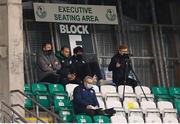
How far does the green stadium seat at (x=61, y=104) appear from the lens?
58.4 feet

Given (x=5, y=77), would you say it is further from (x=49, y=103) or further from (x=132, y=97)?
(x=132, y=97)

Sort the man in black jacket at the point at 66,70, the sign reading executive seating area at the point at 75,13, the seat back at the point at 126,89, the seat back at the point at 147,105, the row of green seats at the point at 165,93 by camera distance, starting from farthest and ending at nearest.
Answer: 1. the sign reading executive seating area at the point at 75,13
2. the row of green seats at the point at 165,93
3. the seat back at the point at 126,89
4. the seat back at the point at 147,105
5. the man in black jacket at the point at 66,70

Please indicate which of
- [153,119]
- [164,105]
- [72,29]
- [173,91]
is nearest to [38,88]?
[153,119]

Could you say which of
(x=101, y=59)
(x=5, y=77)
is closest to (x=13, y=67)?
(x=5, y=77)

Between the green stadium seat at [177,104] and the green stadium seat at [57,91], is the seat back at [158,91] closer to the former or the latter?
the green stadium seat at [177,104]

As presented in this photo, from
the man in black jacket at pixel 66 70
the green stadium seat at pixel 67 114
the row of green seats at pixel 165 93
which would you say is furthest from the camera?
the row of green seats at pixel 165 93

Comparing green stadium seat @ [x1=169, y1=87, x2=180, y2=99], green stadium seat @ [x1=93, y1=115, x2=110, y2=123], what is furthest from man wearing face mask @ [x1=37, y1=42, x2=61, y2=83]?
green stadium seat @ [x1=169, y1=87, x2=180, y2=99]

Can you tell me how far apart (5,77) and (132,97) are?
3.86 metres

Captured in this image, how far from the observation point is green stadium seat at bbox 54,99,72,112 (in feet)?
58.4

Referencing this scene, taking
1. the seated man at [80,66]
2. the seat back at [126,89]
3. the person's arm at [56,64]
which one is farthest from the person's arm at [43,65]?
the seat back at [126,89]

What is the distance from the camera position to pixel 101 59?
22.0 metres

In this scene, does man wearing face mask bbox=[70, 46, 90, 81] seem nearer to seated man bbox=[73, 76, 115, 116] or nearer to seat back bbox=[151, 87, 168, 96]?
seated man bbox=[73, 76, 115, 116]

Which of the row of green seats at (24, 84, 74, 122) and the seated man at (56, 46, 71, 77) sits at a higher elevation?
the seated man at (56, 46, 71, 77)

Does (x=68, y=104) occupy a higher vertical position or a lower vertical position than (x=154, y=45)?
lower
